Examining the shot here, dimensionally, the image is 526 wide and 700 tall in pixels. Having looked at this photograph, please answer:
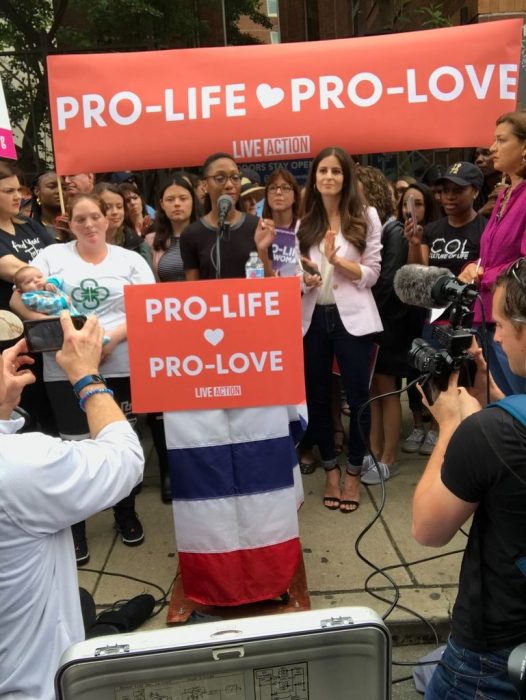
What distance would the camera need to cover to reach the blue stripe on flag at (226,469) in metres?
2.77

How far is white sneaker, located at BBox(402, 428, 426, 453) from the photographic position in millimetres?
4598

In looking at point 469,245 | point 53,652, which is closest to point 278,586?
point 53,652

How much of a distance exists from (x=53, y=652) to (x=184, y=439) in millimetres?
1306

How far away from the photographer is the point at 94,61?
12.2 ft

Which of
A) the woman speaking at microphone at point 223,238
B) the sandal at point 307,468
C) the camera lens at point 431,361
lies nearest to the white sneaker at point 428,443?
the sandal at point 307,468

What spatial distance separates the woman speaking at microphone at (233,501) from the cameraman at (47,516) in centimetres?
115

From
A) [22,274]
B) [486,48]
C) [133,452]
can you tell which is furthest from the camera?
[486,48]

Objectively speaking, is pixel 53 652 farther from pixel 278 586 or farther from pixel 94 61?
pixel 94 61

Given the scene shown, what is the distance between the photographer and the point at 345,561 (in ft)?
10.6

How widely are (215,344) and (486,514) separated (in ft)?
4.82

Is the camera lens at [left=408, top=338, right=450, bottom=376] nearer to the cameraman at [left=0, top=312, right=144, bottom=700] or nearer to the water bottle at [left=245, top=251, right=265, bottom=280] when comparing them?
the cameraman at [left=0, top=312, right=144, bottom=700]

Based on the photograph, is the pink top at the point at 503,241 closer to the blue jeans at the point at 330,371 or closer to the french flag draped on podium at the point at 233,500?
the blue jeans at the point at 330,371

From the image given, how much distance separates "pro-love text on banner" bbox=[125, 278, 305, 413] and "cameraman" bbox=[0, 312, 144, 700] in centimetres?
103

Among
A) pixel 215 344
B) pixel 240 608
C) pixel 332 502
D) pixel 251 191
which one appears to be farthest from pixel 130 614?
pixel 251 191
